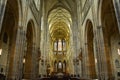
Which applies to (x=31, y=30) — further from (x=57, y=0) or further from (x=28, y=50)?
(x=57, y=0)

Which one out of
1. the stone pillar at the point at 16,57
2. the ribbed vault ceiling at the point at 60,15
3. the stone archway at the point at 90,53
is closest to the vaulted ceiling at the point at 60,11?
the ribbed vault ceiling at the point at 60,15

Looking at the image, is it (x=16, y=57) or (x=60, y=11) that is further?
(x=60, y=11)

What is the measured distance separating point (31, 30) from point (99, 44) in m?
9.12

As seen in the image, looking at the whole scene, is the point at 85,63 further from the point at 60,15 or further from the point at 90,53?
the point at 60,15

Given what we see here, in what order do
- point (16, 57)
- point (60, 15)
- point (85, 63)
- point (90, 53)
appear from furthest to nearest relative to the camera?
point (60, 15) → point (90, 53) → point (85, 63) → point (16, 57)

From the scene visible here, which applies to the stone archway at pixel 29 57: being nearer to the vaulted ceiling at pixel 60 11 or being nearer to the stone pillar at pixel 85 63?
the stone pillar at pixel 85 63

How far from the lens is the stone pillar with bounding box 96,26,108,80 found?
12.3m

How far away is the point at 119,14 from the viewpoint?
8.45 metres

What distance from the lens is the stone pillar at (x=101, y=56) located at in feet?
40.3

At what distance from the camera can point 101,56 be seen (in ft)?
42.3

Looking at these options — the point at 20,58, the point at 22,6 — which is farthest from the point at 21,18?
the point at 20,58

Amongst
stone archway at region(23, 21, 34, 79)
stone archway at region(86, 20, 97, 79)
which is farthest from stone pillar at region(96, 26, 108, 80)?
stone archway at region(23, 21, 34, 79)

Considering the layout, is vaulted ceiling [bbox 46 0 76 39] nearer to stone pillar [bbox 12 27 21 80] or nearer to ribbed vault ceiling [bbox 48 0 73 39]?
ribbed vault ceiling [bbox 48 0 73 39]

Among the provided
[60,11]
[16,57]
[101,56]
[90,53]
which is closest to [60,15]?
[60,11]
